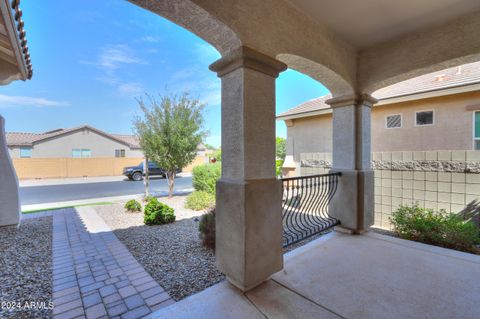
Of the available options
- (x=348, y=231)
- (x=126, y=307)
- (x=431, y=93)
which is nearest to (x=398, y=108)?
(x=431, y=93)

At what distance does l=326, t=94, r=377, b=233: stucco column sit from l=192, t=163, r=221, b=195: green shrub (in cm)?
481

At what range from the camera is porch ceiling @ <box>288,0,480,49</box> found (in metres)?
2.21

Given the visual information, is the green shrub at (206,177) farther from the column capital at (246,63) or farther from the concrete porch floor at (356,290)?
the column capital at (246,63)

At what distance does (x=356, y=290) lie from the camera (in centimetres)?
199

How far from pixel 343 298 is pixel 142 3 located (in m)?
3.02

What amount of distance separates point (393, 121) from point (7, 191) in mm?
9703

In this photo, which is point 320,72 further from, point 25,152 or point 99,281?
point 25,152

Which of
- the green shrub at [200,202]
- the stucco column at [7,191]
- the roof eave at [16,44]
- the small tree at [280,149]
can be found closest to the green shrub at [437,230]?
the green shrub at [200,202]

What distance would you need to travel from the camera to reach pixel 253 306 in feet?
5.80

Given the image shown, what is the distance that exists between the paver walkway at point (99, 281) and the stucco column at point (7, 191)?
51.8 inches

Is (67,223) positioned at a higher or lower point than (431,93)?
lower

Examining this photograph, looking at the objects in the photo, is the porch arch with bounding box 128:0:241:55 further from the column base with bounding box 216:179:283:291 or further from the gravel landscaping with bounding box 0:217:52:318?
the gravel landscaping with bounding box 0:217:52:318

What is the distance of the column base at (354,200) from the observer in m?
3.37

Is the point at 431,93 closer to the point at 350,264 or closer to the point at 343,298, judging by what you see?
the point at 350,264
